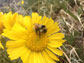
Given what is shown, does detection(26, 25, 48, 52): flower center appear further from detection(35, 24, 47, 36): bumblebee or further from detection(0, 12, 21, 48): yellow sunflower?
detection(0, 12, 21, 48): yellow sunflower

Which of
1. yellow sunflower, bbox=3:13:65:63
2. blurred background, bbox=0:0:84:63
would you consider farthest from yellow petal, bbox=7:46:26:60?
blurred background, bbox=0:0:84:63

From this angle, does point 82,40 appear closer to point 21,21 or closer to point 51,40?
point 51,40

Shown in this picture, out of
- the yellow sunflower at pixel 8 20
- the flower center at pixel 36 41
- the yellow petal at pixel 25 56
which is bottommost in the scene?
the yellow petal at pixel 25 56

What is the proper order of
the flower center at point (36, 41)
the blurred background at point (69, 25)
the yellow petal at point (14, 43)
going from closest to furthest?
the yellow petal at point (14, 43) → the flower center at point (36, 41) → the blurred background at point (69, 25)

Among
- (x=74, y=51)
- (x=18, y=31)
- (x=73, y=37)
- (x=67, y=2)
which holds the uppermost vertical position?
(x=67, y=2)

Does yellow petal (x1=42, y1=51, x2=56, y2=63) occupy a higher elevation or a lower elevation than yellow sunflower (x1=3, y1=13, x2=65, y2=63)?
lower

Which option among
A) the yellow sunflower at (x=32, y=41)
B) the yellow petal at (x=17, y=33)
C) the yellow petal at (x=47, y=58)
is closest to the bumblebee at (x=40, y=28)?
the yellow sunflower at (x=32, y=41)

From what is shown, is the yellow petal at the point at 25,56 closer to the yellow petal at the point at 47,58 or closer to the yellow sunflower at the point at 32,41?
the yellow sunflower at the point at 32,41

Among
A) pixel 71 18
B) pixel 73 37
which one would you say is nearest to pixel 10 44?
pixel 73 37

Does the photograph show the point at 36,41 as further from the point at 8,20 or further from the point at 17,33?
the point at 8,20
